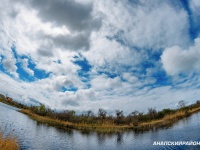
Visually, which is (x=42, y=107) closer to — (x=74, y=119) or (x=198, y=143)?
(x=74, y=119)

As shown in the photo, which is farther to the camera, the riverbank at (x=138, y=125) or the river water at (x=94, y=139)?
the riverbank at (x=138, y=125)

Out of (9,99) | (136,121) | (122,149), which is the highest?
(9,99)

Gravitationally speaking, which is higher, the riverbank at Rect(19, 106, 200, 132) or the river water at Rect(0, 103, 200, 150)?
the riverbank at Rect(19, 106, 200, 132)

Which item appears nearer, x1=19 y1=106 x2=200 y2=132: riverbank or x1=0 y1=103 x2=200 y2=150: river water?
x1=0 y1=103 x2=200 y2=150: river water

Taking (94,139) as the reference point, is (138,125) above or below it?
above

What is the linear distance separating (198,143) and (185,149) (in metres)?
2.67

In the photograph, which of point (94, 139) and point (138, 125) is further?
point (138, 125)

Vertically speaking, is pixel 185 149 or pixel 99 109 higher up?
pixel 99 109

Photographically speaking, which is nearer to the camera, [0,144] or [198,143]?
[0,144]

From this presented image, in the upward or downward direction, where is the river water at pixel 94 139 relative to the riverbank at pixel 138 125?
downward

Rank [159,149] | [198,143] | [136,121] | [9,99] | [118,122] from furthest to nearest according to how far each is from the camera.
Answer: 1. [9,99]
2. [118,122]
3. [136,121]
4. [159,149]
5. [198,143]

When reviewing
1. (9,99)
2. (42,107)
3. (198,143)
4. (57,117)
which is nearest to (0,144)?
(198,143)

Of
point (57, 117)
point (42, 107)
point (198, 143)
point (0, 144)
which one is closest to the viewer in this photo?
point (0, 144)

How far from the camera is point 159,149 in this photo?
26.7m
